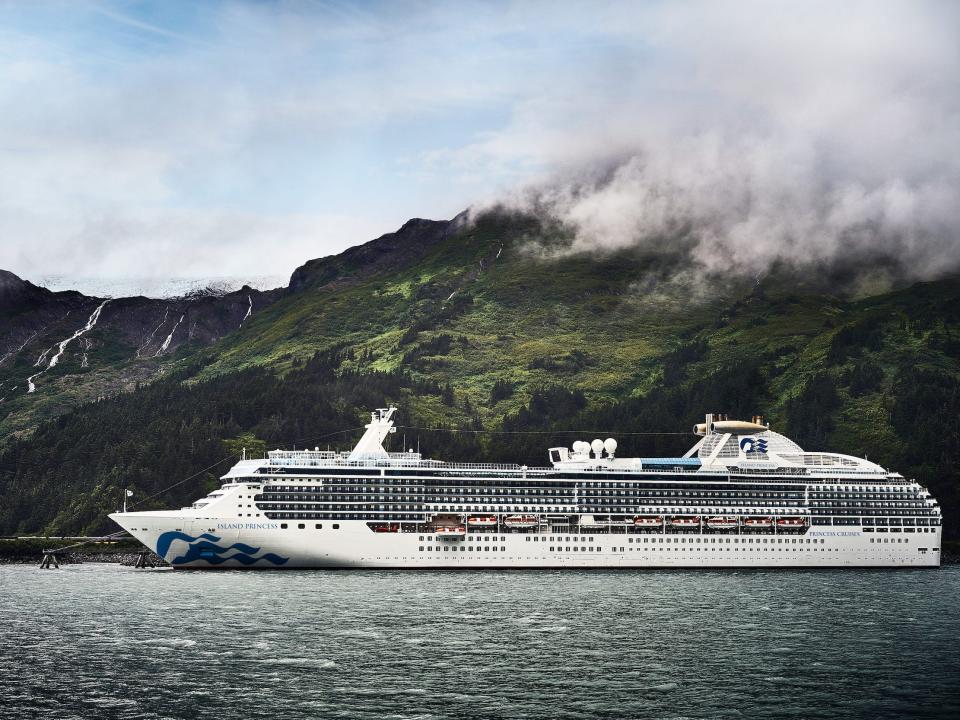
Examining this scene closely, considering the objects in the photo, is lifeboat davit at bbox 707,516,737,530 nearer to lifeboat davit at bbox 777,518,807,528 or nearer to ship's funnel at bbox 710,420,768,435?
lifeboat davit at bbox 777,518,807,528

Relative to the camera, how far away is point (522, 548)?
458ft

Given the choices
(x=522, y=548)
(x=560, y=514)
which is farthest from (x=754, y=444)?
(x=522, y=548)

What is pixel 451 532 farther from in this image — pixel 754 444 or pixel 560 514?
pixel 754 444

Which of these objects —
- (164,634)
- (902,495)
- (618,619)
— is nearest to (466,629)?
(618,619)

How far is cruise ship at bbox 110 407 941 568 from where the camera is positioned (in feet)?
439

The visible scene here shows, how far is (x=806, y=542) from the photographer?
148 meters

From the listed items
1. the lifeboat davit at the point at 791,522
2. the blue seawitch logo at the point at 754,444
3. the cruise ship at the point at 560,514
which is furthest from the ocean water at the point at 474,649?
the blue seawitch logo at the point at 754,444

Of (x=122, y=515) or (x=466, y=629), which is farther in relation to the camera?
(x=122, y=515)

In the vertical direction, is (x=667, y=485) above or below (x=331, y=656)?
above

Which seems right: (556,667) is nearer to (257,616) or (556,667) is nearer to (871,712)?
(871,712)

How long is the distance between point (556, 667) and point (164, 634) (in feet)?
93.3

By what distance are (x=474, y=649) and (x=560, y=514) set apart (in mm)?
66986

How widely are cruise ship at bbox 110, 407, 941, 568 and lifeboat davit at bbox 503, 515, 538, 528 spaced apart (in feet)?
0.39

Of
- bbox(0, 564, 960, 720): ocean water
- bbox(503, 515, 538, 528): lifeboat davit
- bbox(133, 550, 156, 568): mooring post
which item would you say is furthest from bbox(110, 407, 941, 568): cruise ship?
bbox(133, 550, 156, 568): mooring post
